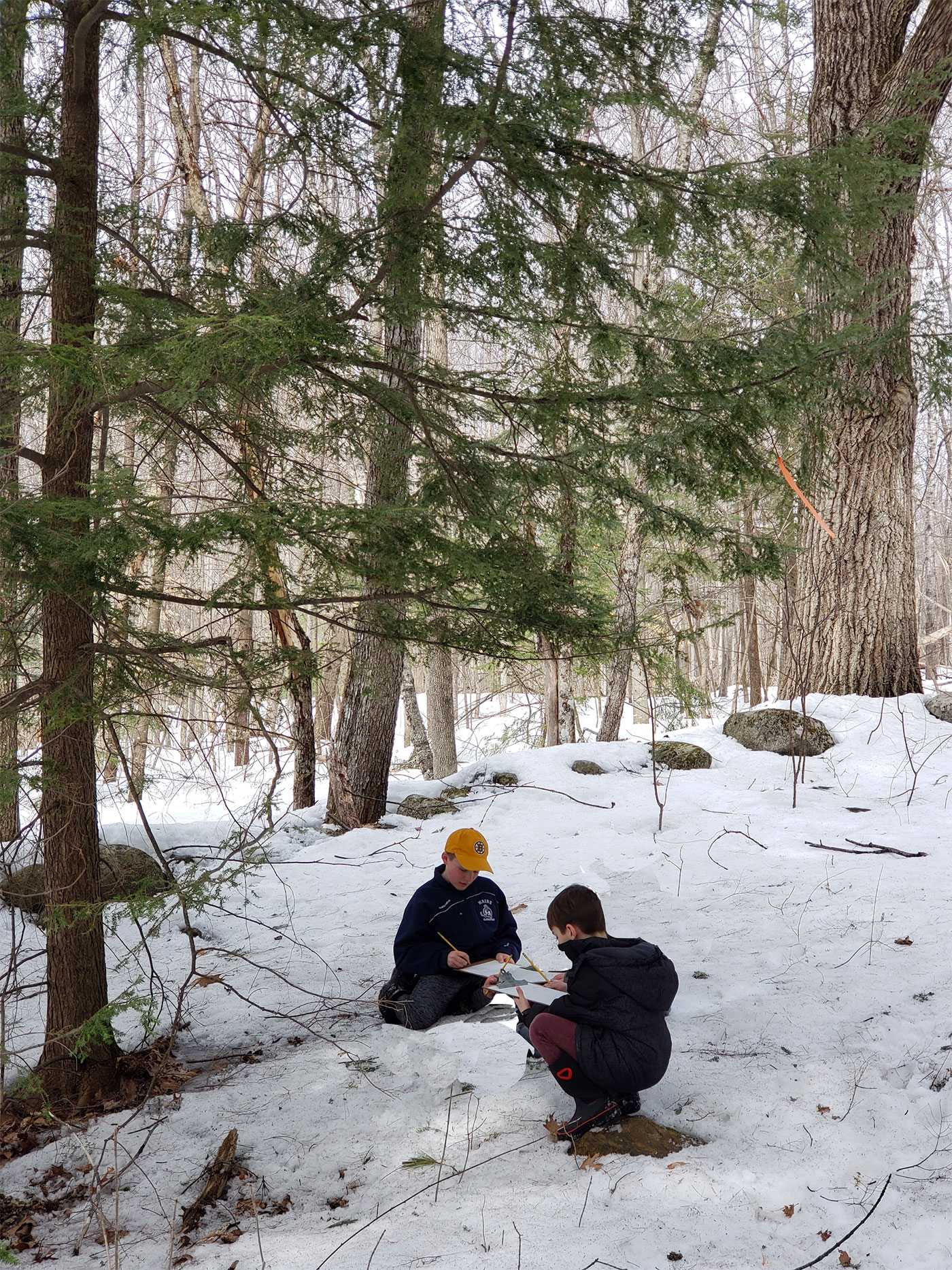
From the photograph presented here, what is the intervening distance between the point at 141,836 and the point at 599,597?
15.4 feet

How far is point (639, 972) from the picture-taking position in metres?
3.25

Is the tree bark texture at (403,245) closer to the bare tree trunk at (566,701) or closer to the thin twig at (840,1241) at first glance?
the thin twig at (840,1241)

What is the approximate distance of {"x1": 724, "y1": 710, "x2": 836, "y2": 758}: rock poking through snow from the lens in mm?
7887

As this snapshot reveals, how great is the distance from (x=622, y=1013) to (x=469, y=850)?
1.32m

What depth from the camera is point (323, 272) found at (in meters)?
3.69

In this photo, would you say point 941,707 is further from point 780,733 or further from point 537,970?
point 537,970

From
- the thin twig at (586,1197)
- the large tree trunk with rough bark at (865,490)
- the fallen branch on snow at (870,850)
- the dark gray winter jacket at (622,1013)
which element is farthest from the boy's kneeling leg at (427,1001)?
the large tree trunk with rough bark at (865,490)

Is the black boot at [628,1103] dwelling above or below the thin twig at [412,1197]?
above

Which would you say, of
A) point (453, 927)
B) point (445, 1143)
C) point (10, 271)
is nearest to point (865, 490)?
point (453, 927)

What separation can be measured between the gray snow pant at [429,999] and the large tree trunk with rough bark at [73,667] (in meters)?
1.31

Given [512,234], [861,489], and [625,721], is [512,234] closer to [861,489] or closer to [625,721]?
[861,489]

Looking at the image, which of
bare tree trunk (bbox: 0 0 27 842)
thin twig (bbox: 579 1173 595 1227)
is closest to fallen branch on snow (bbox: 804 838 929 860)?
thin twig (bbox: 579 1173 595 1227)

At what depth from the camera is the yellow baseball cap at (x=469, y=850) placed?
4.31 meters

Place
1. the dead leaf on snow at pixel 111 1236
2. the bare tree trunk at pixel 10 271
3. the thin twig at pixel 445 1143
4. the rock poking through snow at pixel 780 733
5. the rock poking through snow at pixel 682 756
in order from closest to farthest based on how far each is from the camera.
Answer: the thin twig at pixel 445 1143 → the dead leaf on snow at pixel 111 1236 → the bare tree trunk at pixel 10 271 → the rock poking through snow at pixel 780 733 → the rock poking through snow at pixel 682 756
